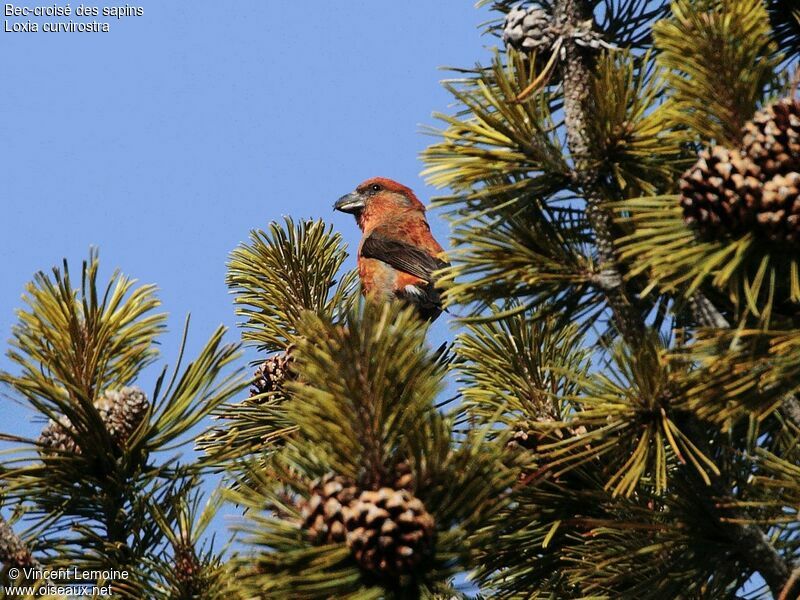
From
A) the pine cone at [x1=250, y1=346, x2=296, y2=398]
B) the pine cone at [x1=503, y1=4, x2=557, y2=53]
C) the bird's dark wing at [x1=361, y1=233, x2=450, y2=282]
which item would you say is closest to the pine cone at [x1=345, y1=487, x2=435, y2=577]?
the pine cone at [x1=503, y1=4, x2=557, y2=53]

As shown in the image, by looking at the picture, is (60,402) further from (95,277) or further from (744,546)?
(744,546)

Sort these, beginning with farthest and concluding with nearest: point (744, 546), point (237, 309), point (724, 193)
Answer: point (237, 309) < point (744, 546) < point (724, 193)

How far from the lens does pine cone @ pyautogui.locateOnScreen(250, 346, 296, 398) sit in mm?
2811

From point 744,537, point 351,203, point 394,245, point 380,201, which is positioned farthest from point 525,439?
point 351,203

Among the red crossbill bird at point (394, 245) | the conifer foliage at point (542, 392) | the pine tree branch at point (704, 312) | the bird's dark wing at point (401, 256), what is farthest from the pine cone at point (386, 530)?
the bird's dark wing at point (401, 256)

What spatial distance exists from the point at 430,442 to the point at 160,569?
0.61 meters

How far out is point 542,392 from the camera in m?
2.27

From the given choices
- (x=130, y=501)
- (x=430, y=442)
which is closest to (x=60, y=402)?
(x=130, y=501)

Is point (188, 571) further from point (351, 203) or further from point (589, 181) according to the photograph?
point (351, 203)

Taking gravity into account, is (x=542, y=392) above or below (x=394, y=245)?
below

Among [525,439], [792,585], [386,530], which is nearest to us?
[386,530]

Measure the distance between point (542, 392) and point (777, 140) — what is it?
1009mm

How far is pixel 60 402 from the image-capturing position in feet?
5.45

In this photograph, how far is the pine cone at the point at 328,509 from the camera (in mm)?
1358
